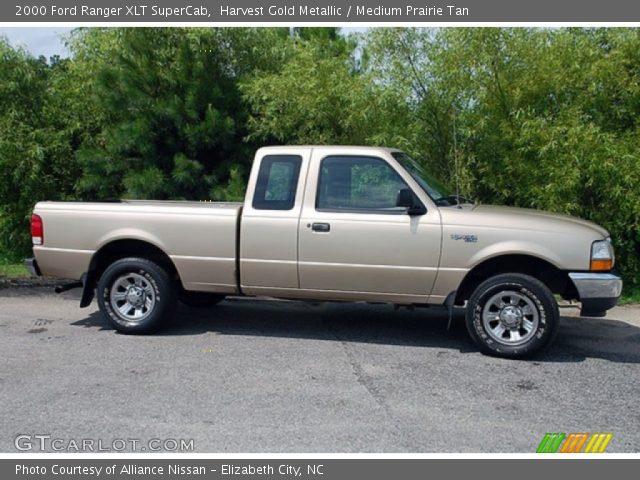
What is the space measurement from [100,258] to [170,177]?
312 centimetres

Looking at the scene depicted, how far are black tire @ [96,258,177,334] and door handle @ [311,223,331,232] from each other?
160 cm

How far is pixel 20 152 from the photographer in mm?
10203

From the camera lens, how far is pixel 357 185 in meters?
6.90

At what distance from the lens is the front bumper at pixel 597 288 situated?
6.35 metres

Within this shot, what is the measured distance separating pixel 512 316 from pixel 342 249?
1.63m

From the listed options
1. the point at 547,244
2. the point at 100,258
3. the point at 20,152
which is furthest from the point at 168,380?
the point at 20,152

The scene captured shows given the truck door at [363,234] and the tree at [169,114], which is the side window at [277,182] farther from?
the tree at [169,114]

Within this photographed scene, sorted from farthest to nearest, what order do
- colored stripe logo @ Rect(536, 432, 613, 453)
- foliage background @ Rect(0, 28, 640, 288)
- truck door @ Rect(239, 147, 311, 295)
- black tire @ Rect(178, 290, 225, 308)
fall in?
foliage background @ Rect(0, 28, 640, 288) < black tire @ Rect(178, 290, 225, 308) < truck door @ Rect(239, 147, 311, 295) < colored stripe logo @ Rect(536, 432, 613, 453)


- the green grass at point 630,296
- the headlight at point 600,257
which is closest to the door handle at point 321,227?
the headlight at point 600,257

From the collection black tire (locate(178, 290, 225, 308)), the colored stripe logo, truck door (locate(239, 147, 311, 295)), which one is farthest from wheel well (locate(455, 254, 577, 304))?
black tire (locate(178, 290, 225, 308))

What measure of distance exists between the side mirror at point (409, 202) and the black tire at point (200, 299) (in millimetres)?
2766

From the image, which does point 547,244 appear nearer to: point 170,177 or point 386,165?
point 386,165

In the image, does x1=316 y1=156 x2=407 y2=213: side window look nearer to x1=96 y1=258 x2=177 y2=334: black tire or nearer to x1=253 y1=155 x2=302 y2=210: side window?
x1=253 y1=155 x2=302 y2=210: side window

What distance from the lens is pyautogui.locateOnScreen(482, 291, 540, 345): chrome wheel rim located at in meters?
6.51
